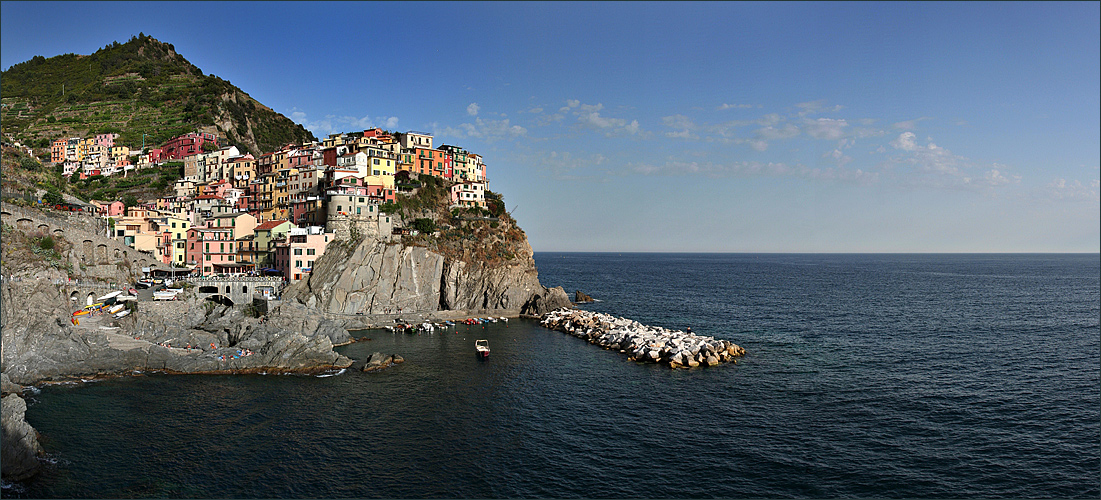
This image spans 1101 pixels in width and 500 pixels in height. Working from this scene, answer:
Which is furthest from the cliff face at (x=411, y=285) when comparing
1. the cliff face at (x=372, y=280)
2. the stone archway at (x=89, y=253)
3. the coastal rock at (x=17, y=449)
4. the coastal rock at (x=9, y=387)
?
the coastal rock at (x=17, y=449)

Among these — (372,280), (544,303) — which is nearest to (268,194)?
(372,280)

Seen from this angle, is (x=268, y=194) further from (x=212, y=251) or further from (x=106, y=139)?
(x=106, y=139)

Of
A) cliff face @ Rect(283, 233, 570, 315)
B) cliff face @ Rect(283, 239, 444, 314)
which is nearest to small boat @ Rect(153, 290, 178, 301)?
cliff face @ Rect(283, 239, 444, 314)

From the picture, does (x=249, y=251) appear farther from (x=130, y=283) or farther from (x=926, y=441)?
(x=926, y=441)

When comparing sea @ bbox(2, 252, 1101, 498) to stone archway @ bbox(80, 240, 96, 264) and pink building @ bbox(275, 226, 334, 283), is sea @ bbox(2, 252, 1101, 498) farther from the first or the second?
stone archway @ bbox(80, 240, 96, 264)

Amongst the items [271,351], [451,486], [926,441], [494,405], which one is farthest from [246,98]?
[926,441]

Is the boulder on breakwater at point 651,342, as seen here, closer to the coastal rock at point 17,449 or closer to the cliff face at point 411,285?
the cliff face at point 411,285
